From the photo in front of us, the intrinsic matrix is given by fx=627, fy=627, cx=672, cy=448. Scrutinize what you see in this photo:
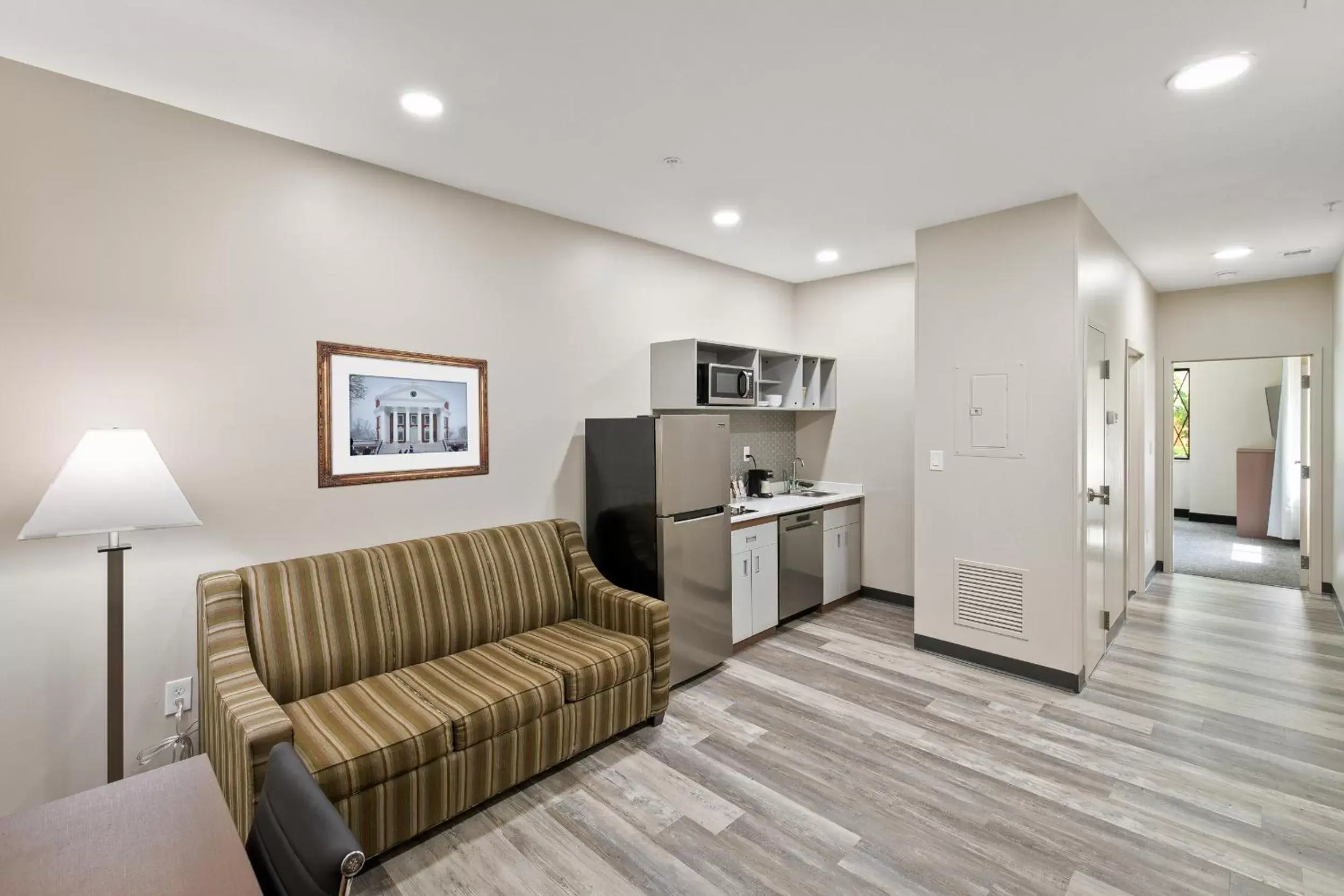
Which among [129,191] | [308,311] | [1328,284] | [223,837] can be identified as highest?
[1328,284]

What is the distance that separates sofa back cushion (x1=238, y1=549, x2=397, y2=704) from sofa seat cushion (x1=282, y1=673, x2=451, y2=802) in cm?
9

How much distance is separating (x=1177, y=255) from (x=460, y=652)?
5358 millimetres

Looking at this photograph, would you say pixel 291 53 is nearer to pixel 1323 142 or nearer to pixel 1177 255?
pixel 1323 142

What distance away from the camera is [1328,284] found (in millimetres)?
4984

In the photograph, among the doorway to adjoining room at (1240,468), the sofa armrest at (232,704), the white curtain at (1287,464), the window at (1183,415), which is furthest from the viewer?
the window at (1183,415)

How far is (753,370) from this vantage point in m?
4.49

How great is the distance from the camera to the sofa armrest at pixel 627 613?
3027mm

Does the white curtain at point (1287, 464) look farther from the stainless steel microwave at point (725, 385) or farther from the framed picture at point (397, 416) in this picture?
the framed picture at point (397, 416)

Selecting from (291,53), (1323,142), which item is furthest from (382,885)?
(1323,142)

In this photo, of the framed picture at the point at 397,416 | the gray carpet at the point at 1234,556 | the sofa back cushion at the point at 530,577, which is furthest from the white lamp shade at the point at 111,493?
the gray carpet at the point at 1234,556

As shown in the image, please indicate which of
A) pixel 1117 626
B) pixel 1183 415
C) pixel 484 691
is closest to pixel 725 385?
pixel 484 691

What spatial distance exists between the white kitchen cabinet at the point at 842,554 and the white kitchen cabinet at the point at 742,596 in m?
0.90

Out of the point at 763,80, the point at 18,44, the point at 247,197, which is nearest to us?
the point at 18,44

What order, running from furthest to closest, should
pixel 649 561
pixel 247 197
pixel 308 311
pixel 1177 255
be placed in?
pixel 1177 255 < pixel 649 561 < pixel 308 311 < pixel 247 197
